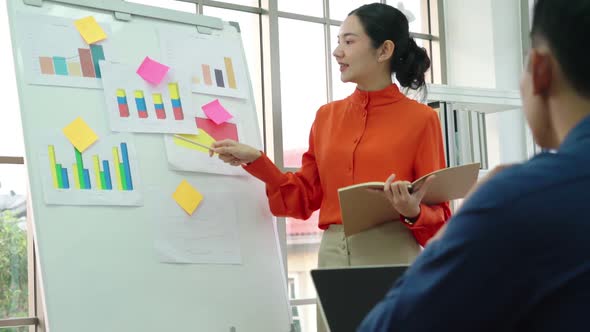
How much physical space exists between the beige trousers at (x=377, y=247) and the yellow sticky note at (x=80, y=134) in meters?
0.82

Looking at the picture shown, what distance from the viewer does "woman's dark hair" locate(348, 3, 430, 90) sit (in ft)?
7.89

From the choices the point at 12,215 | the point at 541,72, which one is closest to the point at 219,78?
the point at 12,215

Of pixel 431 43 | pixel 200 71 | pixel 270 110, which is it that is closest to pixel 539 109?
pixel 200 71

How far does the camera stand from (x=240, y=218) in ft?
7.55

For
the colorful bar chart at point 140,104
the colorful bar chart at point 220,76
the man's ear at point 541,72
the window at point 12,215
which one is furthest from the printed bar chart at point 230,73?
the man's ear at point 541,72

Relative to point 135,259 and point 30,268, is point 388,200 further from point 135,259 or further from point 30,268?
point 30,268

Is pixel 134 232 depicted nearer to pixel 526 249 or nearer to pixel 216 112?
pixel 216 112

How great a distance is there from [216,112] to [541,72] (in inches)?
66.1

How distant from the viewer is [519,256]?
658mm

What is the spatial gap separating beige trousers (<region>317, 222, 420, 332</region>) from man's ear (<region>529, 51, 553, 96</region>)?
1540mm

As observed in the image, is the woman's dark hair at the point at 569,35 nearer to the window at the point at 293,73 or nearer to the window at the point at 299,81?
the window at the point at 293,73

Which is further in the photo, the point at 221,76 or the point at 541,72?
the point at 221,76

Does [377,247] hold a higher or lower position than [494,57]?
lower

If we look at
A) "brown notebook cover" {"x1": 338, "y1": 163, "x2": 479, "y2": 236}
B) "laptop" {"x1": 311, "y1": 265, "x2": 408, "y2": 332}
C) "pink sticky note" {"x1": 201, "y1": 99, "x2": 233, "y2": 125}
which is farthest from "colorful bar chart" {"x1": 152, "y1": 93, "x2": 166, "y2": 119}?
"laptop" {"x1": 311, "y1": 265, "x2": 408, "y2": 332}
